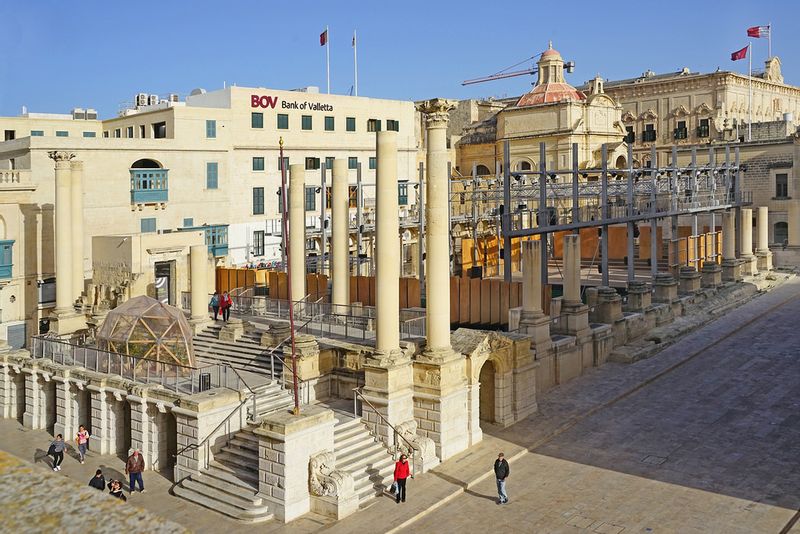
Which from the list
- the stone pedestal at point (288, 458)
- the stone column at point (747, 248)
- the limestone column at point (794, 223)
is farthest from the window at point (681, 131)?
the stone pedestal at point (288, 458)

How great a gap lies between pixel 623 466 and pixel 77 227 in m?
22.7

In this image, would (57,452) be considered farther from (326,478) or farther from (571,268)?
(571,268)

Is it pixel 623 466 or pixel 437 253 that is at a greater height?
pixel 437 253

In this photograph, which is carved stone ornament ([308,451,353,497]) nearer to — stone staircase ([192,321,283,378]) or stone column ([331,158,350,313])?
stone staircase ([192,321,283,378])

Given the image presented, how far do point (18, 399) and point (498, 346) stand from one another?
50.3 feet

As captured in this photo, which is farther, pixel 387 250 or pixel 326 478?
pixel 387 250

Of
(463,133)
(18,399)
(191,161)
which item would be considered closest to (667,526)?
(18,399)

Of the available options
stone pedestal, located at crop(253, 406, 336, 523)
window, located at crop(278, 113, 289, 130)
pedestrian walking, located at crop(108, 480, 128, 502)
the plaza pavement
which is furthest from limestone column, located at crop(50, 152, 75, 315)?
window, located at crop(278, 113, 289, 130)

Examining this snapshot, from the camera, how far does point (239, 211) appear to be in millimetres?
46406

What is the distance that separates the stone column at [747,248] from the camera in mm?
46734

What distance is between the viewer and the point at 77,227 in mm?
32156

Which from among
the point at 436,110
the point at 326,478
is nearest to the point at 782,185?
the point at 436,110

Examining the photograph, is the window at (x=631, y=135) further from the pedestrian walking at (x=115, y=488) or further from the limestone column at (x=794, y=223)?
the pedestrian walking at (x=115, y=488)

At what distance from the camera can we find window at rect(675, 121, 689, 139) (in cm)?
6900
